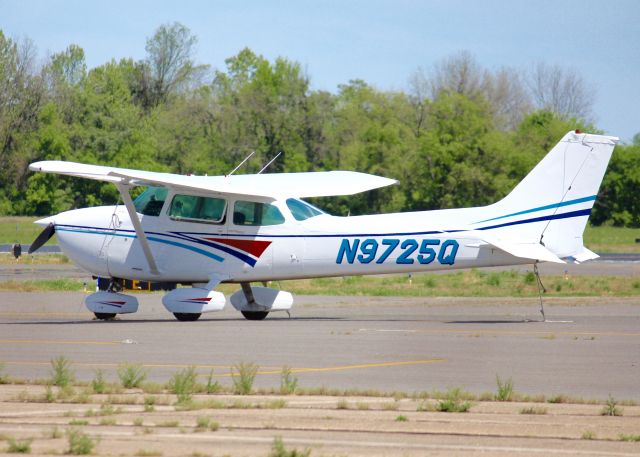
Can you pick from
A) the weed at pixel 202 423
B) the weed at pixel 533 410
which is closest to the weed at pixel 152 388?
the weed at pixel 202 423

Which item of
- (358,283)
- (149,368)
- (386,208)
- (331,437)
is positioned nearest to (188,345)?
(149,368)

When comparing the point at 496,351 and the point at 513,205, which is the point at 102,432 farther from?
the point at 513,205

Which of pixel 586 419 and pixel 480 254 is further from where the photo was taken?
pixel 480 254

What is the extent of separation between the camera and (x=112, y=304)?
19594 mm

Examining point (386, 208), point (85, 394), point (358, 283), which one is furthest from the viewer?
point (386, 208)

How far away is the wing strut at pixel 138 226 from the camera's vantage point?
19172mm

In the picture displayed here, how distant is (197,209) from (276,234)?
5.00 ft

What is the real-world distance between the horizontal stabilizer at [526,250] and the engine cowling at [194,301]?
4.84 meters

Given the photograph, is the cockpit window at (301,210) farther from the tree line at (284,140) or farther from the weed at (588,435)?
the tree line at (284,140)

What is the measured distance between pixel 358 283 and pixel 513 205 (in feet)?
44.9

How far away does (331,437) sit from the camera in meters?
8.45

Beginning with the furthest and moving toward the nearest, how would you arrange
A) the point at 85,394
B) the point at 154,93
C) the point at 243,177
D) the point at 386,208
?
the point at 154,93 < the point at 386,208 < the point at 243,177 < the point at 85,394

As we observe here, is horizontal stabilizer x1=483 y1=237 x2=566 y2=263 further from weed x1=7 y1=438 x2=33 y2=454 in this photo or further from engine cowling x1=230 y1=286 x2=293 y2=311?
weed x1=7 y1=438 x2=33 y2=454

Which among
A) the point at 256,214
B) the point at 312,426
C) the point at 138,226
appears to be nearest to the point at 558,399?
the point at 312,426
